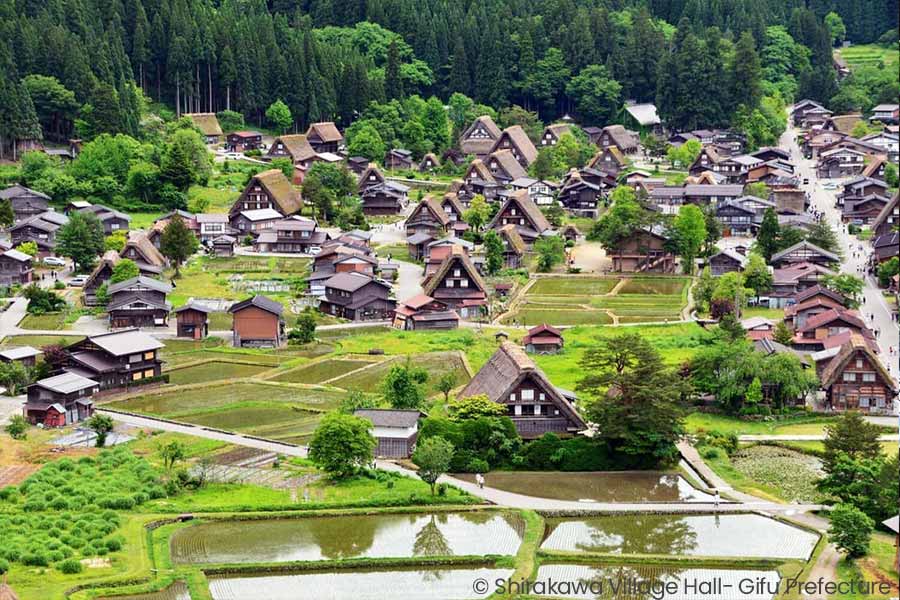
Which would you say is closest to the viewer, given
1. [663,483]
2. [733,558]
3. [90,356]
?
[733,558]

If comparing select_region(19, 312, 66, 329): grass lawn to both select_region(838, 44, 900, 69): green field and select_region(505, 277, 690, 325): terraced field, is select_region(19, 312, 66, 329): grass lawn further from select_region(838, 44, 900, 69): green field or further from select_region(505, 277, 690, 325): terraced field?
select_region(838, 44, 900, 69): green field

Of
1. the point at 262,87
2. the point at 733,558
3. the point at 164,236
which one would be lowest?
the point at 733,558

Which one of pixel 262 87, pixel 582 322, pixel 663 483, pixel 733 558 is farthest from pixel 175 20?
pixel 733 558

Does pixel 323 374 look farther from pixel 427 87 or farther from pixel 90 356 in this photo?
pixel 427 87

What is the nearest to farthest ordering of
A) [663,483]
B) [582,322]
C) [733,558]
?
1. [733,558]
2. [663,483]
3. [582,322]

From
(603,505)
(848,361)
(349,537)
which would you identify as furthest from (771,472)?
(349,537)

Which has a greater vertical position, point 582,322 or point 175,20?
point 175,20
